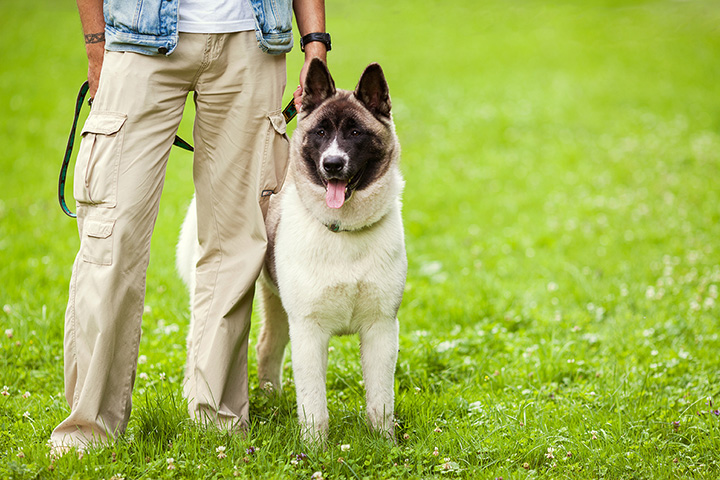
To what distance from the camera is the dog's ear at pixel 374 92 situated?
10.9 feet

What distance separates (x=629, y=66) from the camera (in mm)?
15984

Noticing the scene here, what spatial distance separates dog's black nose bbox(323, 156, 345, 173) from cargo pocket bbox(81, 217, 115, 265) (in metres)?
0.97

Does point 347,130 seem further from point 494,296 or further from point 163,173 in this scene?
point 494,296

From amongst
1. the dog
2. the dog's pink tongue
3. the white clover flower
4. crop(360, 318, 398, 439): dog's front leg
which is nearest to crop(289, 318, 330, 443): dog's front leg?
the dog

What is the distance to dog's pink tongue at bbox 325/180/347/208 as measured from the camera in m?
3.19

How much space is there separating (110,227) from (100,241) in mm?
75

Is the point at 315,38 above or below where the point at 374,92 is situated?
above

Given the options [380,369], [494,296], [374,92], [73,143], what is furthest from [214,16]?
[494,296]

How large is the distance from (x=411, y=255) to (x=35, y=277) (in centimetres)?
347

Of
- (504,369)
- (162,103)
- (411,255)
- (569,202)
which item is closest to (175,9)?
(162,103)

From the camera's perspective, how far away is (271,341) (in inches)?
158

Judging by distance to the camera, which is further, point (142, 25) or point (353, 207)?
point (353, 207)

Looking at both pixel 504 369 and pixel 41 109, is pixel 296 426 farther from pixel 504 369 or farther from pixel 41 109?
pixel 41 109

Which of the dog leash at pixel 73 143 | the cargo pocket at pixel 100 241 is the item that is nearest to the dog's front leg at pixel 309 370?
the cargo pocket at pixel 100 241
